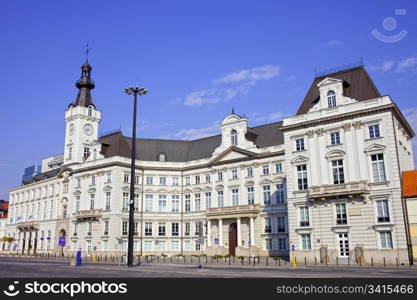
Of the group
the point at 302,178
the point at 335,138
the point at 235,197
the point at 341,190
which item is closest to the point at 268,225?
the point at 235,197

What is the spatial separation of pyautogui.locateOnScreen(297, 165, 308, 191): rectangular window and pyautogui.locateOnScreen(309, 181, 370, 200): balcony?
1952 mm

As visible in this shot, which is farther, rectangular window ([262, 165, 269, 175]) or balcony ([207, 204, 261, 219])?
rectangular window ([262, 165, 269, 175])

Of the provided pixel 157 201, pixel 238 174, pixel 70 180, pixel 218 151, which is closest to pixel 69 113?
pixel 70 180

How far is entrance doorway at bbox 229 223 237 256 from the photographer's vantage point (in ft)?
212

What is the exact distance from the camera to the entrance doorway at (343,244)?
145 ft

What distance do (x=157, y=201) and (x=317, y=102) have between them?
35.4m

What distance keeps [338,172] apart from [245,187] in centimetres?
2128

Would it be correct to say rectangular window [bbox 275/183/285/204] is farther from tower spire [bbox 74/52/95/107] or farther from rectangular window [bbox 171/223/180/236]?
tower spire [bbox 74/52/95/107]

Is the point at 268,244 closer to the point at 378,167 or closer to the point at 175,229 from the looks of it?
the point at 175,229

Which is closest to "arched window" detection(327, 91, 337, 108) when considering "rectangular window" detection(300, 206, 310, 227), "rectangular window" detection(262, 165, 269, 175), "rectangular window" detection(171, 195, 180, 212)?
"rectangular window" detection(300, 206, 310, 227)

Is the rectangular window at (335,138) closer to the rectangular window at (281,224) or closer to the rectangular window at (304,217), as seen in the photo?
the rectangular window at (304,217)

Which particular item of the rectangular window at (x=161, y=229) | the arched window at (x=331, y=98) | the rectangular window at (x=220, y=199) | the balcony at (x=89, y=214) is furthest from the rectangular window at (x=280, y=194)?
the balcony at (x=89, y=214)

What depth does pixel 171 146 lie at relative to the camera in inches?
3182

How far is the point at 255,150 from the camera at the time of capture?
65125 millimetres
